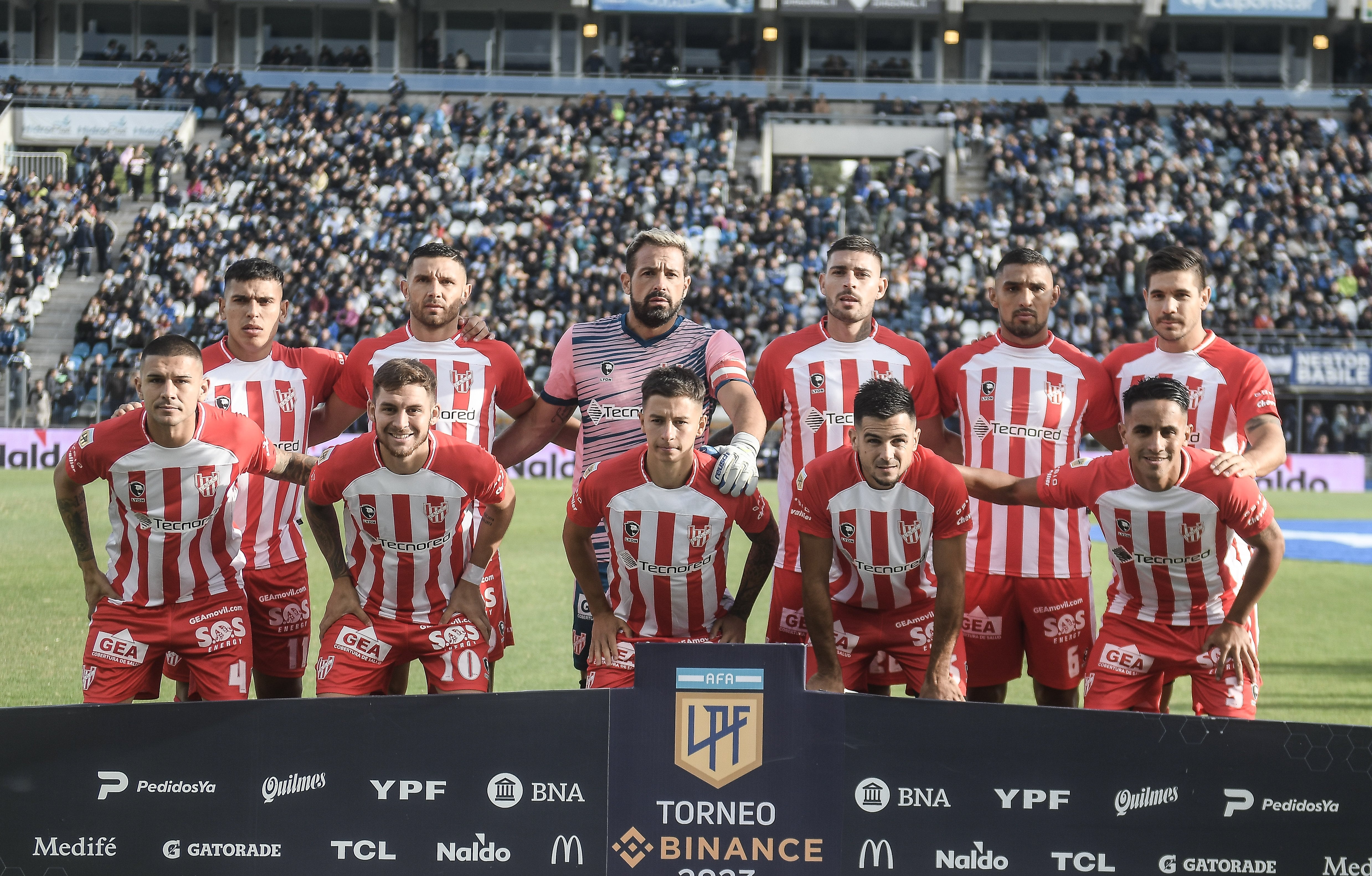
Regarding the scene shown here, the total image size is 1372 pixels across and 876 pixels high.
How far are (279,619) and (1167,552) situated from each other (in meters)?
3.67

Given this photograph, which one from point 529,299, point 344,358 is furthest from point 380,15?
point 344,358

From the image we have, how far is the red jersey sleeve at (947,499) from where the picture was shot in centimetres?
427

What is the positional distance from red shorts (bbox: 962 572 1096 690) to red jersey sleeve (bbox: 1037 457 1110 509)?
578 millimetres

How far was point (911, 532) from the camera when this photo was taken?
14.4ft

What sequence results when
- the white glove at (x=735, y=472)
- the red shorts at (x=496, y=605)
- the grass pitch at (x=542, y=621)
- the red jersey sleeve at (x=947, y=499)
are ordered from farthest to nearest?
1. the grass pitch at (x=542, y=621)
2. the red shorts at (x=496, y=605)
3. the red jersey sleeve at (x=947, y=499)
4. the white glove at (x=735, y=472)

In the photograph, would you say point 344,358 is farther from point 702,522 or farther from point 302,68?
point 302,68

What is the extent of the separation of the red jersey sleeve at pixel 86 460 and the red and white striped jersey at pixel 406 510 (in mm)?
807

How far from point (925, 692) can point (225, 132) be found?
3015 centimetres

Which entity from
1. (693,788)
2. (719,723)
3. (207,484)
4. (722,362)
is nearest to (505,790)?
(693,788)

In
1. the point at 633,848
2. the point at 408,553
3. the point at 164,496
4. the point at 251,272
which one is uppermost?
the point at 251,272

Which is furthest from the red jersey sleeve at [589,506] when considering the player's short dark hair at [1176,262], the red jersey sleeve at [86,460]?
the player's short dark hair at [1176,262]

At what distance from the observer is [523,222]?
26.5 metres

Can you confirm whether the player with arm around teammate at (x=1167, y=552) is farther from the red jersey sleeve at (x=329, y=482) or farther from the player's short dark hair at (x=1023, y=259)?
the red jersey sleeve at (x=329, y=482)

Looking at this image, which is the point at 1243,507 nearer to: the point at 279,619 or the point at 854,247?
the point at 854,247
